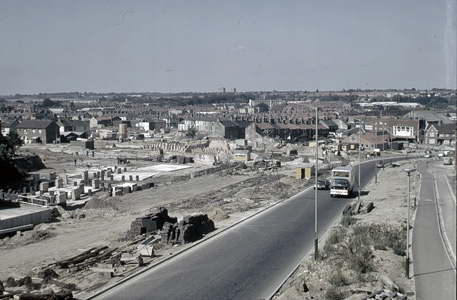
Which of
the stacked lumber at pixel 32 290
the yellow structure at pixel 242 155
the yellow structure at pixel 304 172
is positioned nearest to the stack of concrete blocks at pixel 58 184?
the yellow structure at pixel 304 172

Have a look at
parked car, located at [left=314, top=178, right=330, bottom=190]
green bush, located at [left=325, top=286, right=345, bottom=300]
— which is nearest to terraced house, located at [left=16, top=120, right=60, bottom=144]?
parked car, located at [left=314, top=178, right=330, bottom=190]

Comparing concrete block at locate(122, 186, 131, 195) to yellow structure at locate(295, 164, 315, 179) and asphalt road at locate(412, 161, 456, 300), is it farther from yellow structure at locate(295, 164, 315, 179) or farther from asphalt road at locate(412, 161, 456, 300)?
asphalt road at locate(412, 161, 456, 300)

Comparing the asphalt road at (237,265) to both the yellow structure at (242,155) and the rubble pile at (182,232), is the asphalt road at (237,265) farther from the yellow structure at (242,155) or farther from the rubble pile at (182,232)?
the yellow structure at (242,155)

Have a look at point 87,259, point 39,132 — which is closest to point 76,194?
point 87,259

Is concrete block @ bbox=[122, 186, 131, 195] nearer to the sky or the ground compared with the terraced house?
nearer to the ground

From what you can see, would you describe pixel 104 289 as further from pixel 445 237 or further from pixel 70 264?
pixel 445 237

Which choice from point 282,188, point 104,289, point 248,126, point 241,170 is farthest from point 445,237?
point 248,126

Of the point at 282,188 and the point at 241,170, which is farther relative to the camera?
the point at 241,170
